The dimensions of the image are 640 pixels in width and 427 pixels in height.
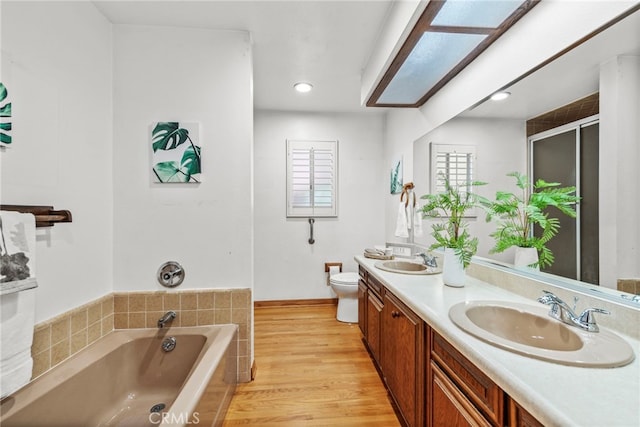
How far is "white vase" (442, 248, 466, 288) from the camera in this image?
153 cm

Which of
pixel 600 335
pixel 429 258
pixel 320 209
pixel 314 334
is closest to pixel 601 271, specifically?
pixel 600 335

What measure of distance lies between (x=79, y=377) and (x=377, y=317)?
1.73m

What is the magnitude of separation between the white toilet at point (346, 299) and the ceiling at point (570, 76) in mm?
1974

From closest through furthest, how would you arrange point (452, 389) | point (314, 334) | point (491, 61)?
point (452, 389)
point (491, 61)
point (314, 334)

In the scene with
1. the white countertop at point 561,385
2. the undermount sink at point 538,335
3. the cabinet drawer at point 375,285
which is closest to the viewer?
the white countertop at point 561,385

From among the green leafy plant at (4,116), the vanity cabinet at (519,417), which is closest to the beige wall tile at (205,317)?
the green leafy plant at (4,116)

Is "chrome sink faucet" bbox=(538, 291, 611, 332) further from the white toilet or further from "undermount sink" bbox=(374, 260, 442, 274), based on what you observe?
the white toilet

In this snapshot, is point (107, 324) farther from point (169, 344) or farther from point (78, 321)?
point (169, 344)

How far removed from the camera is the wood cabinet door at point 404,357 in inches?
50.1

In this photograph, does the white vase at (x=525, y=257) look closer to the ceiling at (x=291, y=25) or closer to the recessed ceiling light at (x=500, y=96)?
the recessed ceiling light at (x=500, y=96)

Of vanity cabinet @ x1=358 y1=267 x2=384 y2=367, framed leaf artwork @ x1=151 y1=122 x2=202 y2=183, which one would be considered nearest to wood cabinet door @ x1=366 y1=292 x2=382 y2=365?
vanity cabinet @ x1=358 y1=267 x2=384 y2=367

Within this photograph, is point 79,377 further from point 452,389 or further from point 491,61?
point 491,61

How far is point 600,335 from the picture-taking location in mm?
900

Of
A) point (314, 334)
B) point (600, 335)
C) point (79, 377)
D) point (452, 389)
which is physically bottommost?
point (314, 334)
